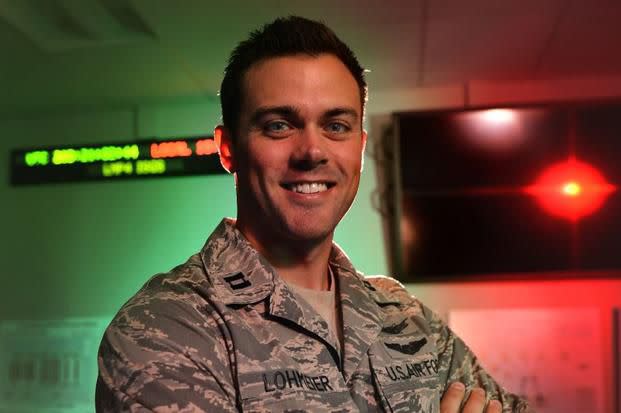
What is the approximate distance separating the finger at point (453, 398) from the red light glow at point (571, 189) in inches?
55.4

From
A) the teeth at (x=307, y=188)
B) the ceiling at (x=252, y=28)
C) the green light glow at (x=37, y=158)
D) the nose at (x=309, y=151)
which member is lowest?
the teeth at (x=307, y=188)

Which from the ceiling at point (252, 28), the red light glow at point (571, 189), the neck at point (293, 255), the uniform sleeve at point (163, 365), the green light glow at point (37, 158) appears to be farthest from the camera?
the green light glow at point (37, 158)

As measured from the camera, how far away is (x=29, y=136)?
8.77 ft

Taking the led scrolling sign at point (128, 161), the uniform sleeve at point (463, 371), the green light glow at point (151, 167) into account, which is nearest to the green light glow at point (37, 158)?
the led scrolling sign at point (128, 161)

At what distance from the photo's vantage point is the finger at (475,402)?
0.95 meters

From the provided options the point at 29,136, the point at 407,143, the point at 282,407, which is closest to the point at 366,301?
the point at 282,407

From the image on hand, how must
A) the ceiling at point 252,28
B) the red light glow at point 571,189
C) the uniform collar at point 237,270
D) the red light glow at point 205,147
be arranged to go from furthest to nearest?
the red light glow at point 205,147 → the red light glow at point 571,189 → the ceiling at point 252,28 → the uniform collar at point 237,270

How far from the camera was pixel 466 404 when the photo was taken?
3.18 feet

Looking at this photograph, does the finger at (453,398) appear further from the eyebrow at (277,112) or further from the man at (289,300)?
the eyebrow at (277,112)

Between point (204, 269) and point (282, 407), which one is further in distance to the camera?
point (204, 269)

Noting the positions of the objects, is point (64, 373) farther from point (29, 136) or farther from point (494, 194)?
point (494, 194)

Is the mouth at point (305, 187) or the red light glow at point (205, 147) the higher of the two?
the red light glow at point (205, 147)

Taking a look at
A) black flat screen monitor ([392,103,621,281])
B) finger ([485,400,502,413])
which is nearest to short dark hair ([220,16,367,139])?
finger ([485,400,502,413])

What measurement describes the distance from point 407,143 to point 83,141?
1.46 m
